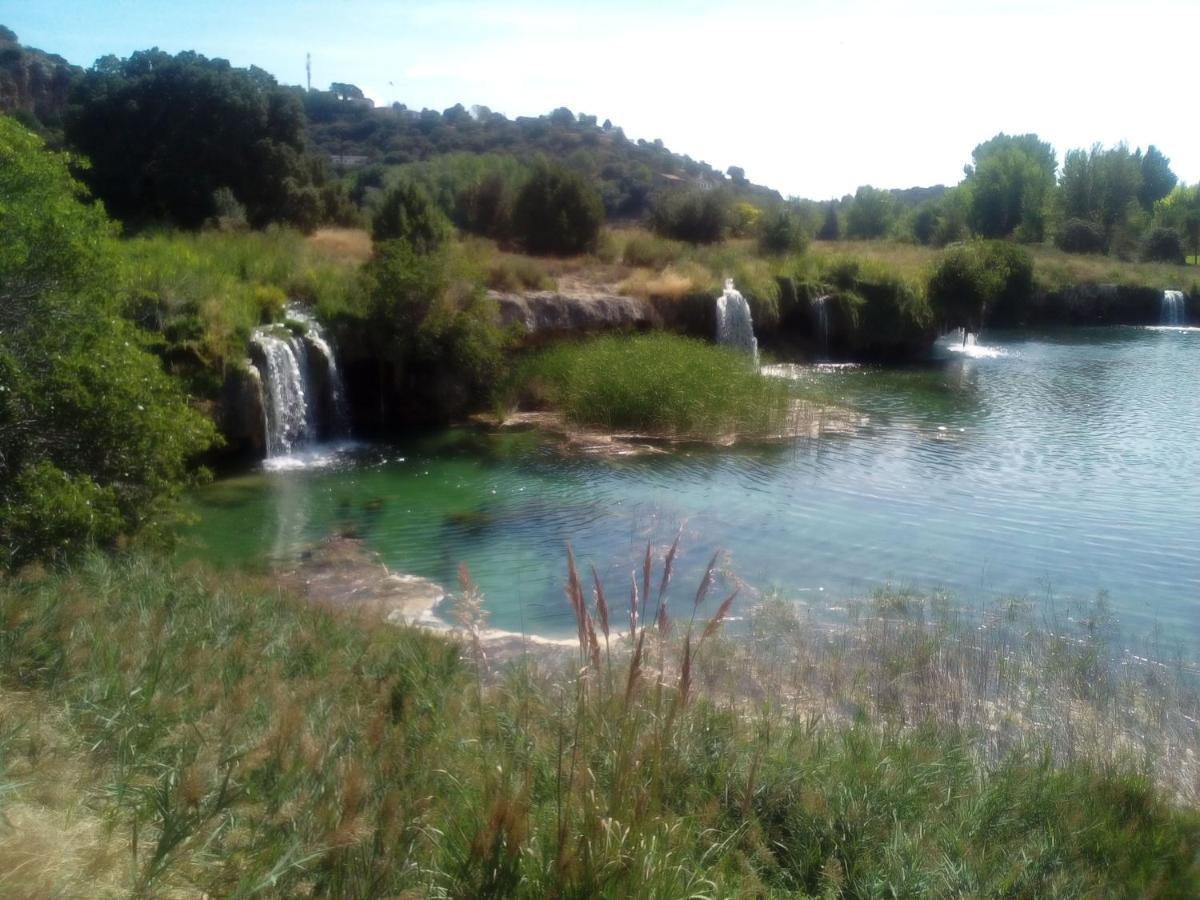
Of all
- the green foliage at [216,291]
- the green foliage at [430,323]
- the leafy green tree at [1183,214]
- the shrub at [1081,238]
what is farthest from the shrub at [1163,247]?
the green foliage at [216,291]

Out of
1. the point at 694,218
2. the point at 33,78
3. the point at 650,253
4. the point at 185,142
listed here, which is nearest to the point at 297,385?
the point at 650,253

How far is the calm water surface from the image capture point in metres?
11.6

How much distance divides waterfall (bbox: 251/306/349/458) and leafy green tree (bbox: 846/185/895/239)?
5364 centimetres

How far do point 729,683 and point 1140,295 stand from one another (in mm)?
46077

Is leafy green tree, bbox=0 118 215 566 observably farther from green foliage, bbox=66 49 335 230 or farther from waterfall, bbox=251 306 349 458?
green foliage, bbox=66 49 335 230

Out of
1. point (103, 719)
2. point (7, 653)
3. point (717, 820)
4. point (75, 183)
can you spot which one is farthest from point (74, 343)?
point (717, 820)

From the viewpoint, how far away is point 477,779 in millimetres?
4273

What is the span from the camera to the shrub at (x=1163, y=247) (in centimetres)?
5988

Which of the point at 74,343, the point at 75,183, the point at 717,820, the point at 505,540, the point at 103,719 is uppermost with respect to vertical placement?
the point at 75,183

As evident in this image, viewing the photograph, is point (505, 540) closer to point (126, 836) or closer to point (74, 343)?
point (74, 343)

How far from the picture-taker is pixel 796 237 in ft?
110

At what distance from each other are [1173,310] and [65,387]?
154 ft

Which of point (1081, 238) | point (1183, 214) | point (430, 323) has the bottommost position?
point (430, 323)

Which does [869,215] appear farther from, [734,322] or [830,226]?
[734,322]
